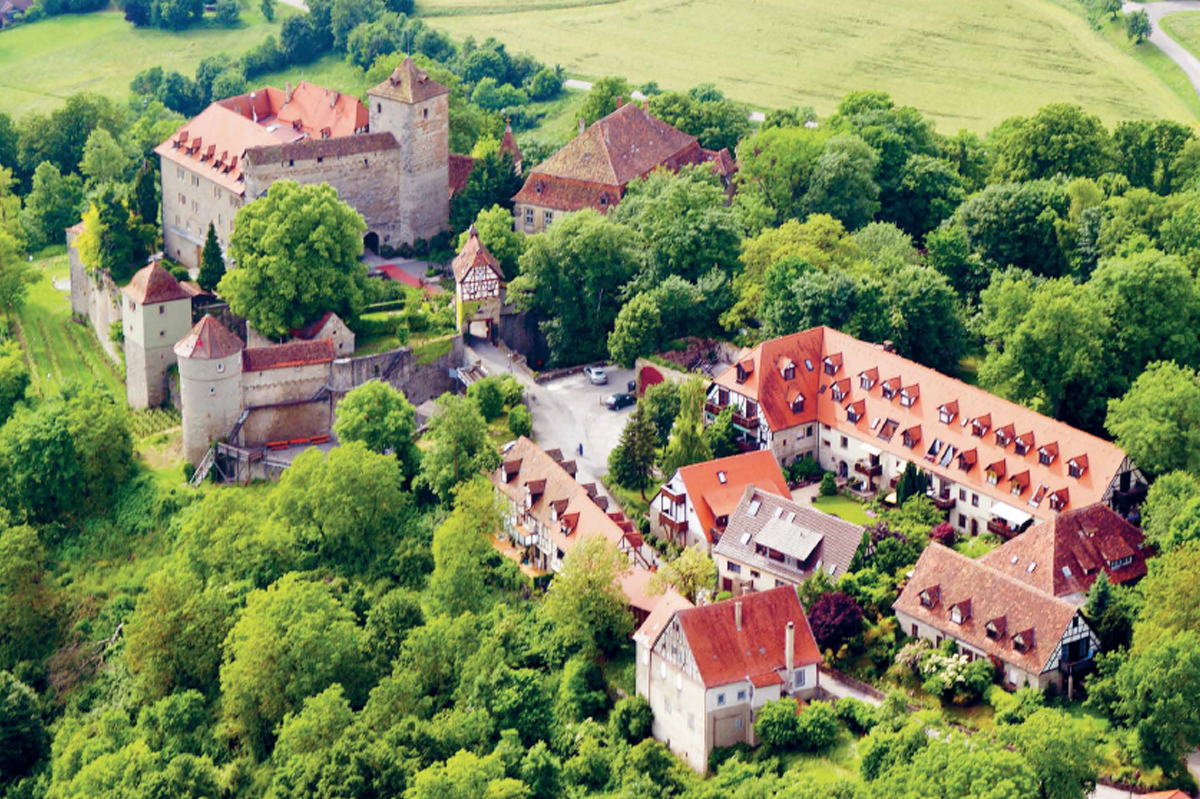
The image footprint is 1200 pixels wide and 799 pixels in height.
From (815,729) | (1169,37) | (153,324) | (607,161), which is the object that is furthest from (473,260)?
(1169,37)

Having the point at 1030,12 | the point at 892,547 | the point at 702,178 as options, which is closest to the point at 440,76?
the point at 702,178

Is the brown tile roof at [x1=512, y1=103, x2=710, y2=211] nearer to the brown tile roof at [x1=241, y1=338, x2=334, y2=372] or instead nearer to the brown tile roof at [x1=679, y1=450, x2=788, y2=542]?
the brown tile roof at [x1=241, y1=338, x2=334, y2=372]

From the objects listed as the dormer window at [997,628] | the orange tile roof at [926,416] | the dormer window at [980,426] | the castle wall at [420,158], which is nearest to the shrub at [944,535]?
the orange tile roof at [926,416]

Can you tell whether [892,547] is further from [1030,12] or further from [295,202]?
[1030,12]

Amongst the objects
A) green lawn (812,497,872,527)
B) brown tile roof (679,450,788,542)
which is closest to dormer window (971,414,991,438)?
green lawn (812,497,872,527)

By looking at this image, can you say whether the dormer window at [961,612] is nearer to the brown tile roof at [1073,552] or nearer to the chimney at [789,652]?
the brown tile roof at [1073,552]
